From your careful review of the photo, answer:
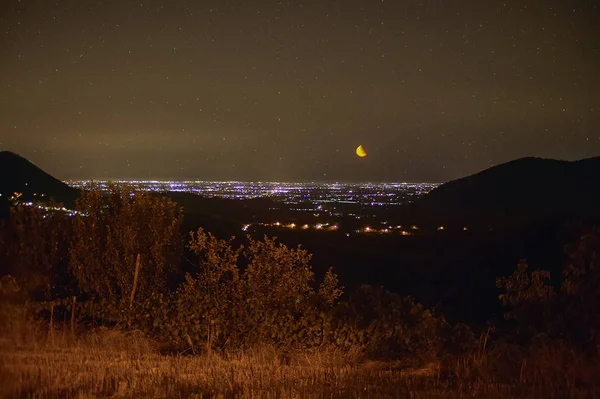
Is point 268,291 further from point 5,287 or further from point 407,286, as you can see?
point 407,286

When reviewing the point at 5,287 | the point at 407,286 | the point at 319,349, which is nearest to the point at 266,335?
the point at 319,349

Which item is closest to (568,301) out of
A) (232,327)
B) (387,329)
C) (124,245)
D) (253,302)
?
(387,329)

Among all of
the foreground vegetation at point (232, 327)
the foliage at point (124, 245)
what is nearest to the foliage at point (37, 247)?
the foreground vegetation at point (232, 327)

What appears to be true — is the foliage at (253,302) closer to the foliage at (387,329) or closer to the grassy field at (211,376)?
the foliage at (387,329)

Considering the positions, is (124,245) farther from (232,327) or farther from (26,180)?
(26,180)

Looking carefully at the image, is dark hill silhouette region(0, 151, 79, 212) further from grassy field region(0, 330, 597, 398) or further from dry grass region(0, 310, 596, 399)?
grassy field region(0, 330, 597, 398)

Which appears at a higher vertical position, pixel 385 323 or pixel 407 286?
pixel 385 323
